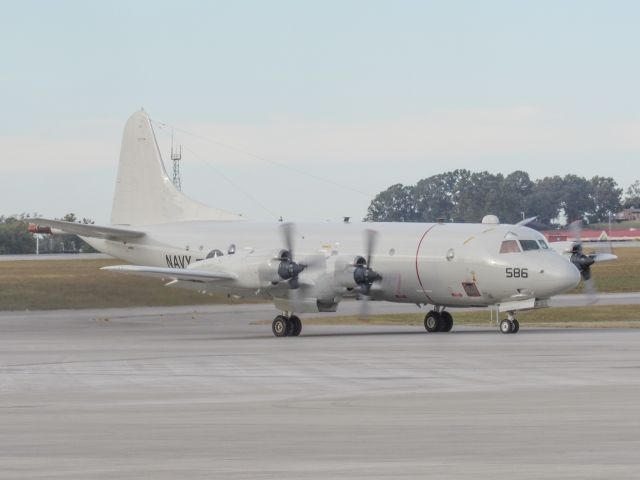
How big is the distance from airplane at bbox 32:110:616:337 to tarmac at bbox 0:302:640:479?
3.34 m

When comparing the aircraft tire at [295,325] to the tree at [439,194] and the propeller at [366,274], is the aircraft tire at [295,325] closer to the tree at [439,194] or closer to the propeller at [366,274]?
the propeller at [366,274]

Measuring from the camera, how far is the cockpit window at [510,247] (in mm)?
39312

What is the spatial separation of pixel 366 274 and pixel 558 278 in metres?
5.97

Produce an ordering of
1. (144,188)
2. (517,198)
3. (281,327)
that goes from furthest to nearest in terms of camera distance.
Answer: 1. (517,198)
2. (144,188)
3. (281,327)

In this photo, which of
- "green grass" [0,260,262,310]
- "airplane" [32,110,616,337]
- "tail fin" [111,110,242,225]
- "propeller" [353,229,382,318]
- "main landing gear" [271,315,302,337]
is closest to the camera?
"airplane" [32,110,616,337]

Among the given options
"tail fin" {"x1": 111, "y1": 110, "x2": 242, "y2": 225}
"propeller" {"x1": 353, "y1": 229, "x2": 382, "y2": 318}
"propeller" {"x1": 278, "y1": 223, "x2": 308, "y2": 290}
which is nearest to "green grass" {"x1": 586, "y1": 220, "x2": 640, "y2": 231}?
"tail fin" {"x1": 111, "y1": 110, "x2": 242, "y2": 225}

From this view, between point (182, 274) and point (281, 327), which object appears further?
point (281, 327)

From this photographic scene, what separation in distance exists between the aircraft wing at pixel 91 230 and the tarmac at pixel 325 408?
7354mm

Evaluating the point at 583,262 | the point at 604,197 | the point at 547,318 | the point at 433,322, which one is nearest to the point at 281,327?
the point at 433,322

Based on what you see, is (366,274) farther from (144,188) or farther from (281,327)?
(144,188)

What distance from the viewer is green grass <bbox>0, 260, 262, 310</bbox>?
176 feet

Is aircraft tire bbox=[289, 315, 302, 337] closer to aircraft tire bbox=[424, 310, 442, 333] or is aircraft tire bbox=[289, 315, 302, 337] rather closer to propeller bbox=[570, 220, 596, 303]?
aircraft tire bbox=[424, 310, 442, 333]

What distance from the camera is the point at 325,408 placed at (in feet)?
60.9

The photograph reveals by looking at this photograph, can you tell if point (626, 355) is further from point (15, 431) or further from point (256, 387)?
point (15, 431)
